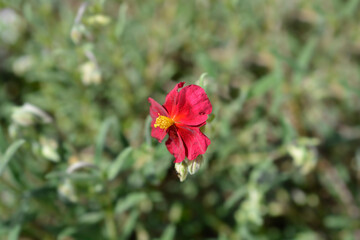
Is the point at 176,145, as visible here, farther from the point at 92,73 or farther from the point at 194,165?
the point at 92,73

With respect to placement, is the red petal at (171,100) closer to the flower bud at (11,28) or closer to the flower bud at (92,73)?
the flower bud at (92,73)

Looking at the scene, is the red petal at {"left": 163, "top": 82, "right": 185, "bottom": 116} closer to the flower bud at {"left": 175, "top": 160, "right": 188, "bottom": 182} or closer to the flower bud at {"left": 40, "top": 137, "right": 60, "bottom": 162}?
the flower bud at {"left": 175, "top": 160, "right": 188, "bottom": 182}

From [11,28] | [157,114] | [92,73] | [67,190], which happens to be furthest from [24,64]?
[157,114]

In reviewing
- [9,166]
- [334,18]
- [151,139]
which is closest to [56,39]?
[9,166]

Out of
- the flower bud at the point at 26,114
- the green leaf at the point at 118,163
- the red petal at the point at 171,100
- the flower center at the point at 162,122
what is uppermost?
the flower bud at the point at 26,114

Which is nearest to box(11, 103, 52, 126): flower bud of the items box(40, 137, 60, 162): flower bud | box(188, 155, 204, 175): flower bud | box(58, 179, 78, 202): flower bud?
box(40, 137, 60, 162): flower bud

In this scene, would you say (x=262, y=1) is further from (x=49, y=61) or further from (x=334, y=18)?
(x=49, y=61)

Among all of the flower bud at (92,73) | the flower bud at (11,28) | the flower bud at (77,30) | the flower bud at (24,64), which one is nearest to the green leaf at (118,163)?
the flower bud at (92,73)

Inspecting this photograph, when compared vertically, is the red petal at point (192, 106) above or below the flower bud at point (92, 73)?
below
